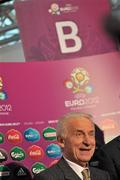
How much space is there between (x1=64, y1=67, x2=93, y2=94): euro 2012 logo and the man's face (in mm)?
548

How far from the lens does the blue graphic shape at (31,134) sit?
1.46 metres

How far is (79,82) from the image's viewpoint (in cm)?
147

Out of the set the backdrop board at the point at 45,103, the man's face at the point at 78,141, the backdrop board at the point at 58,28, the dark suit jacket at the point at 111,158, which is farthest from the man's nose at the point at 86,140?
the backdrop board at the point at 58,28

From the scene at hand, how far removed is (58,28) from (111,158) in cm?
61

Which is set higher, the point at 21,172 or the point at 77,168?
the point at 77,168

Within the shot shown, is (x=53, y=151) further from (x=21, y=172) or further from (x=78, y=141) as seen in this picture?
(x=78, y=141)

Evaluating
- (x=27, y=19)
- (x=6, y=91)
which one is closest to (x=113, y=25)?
(x=6, y=91)

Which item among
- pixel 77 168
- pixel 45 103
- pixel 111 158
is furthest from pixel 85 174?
pixel 45 103

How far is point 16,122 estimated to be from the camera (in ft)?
4.79

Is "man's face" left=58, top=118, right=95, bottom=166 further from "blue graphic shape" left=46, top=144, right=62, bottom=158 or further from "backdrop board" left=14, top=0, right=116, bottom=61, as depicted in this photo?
"backdrop board" left=14, top=0, right=116, bottom=61

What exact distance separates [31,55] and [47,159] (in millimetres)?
466

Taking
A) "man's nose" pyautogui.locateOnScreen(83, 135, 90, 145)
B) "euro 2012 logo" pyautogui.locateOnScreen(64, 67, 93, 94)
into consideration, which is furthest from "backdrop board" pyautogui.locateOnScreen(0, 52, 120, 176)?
"man's nose" pyautogui.locateOnScreen(83, 135, 90, 145)

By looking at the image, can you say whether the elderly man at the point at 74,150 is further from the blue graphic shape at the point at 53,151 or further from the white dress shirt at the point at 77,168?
the blue graphic shape at the point at 53,151

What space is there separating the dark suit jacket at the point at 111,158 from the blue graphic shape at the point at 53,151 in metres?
0.17
